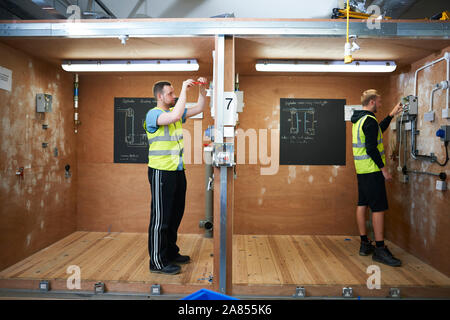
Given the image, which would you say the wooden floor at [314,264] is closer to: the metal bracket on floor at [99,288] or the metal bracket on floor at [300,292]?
the metal bracket on floor at [300,292]

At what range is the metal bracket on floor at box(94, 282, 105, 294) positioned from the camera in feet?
8.32

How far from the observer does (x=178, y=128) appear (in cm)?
282

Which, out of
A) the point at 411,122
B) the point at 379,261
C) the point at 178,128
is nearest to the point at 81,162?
the point at 178,128

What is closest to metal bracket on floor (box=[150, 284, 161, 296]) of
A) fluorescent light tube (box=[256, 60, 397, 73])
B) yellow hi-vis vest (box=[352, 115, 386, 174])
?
yellow hi-vis vest (box=[352, 115, 386, 174])

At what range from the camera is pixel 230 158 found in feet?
7.86

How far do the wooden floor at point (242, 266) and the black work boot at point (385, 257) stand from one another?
6 cm

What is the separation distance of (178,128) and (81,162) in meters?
1.90

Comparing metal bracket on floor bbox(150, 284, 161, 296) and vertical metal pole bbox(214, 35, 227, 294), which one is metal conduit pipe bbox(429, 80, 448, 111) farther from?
metal bracket on floor bbox(150, 284, 161, 296)

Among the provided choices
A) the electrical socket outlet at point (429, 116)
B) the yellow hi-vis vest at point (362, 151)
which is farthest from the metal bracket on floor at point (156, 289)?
the electrical socket outlet at point (429, 116)

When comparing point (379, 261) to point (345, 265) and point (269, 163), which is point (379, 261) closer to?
point (345, 265)

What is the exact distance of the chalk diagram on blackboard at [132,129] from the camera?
396cm

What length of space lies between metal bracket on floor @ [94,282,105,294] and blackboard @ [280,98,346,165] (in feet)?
8.00

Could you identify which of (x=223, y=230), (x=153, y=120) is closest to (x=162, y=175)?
(x=153, y=120)

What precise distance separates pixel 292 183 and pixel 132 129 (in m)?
2.16
